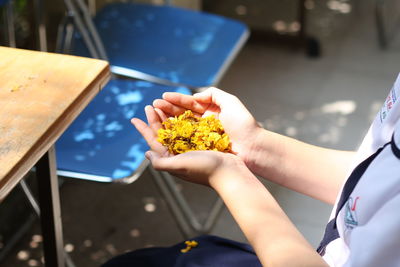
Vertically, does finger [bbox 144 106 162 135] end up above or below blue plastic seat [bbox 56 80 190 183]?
above

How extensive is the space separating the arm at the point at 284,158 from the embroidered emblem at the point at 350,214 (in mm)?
232

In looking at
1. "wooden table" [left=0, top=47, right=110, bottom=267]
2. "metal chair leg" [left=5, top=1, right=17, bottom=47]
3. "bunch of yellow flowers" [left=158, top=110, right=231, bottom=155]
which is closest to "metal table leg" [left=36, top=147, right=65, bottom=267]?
"wooden table" [left=0, top=47, right=110, bottom=267]

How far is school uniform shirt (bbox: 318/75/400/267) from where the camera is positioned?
1.02m

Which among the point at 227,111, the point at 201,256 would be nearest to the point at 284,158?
the point at 227,111

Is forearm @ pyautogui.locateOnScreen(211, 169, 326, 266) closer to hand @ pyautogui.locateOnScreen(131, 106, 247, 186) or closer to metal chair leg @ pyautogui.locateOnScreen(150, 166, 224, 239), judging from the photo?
hand @ pyautogui.locateOnScreen(131, 106, 247, 186)

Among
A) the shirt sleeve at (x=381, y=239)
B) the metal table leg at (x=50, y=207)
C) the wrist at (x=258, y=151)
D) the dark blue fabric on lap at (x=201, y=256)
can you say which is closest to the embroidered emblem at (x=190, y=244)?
the dark blue fabric on lap at (x=201, y=256)

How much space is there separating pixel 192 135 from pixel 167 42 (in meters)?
1.19

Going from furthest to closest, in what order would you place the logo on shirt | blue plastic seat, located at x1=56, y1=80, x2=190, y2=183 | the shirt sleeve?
1. blue plastic seat, located at x1=56, y1=80, x2=190, y2=183
2. the logo on shirt
3. the shirt sleeve

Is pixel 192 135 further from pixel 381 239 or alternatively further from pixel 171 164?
pixel 381 239

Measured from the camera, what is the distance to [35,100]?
128cm

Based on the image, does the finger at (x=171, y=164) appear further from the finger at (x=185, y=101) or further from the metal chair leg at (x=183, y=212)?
the metal chair leg at (x=183, y=212)

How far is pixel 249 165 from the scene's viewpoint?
1.41 m

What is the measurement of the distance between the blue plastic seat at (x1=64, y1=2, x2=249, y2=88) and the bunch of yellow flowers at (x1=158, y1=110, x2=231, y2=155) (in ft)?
2.89

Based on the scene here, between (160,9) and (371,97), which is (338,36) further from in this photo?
(160,9)
